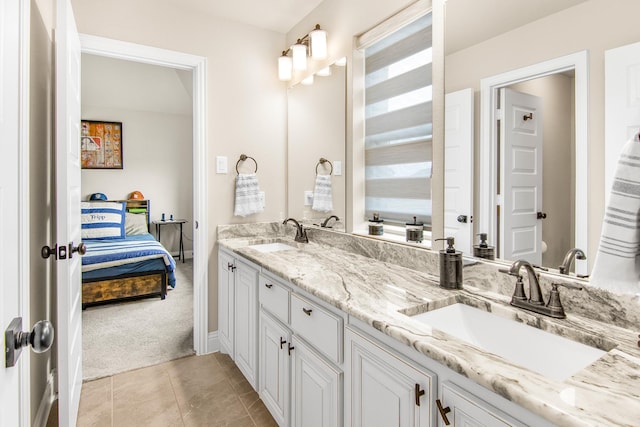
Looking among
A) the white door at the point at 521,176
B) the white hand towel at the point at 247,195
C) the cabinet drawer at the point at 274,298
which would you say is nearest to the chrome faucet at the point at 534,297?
the white door at the point at 521,176

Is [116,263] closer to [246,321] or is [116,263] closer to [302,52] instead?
[246,321]

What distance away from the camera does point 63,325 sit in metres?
1.53

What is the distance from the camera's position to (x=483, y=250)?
1.42 meters

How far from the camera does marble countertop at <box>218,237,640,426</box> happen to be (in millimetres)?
645

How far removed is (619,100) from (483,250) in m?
0.65

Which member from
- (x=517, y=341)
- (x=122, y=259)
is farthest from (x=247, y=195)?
(x=517, y=341)

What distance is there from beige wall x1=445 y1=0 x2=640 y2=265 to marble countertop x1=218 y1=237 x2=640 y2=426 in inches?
11.5

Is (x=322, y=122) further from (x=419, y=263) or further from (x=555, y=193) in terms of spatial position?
(x=555, y=193)

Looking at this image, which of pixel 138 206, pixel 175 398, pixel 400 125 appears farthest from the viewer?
pixel 138 206

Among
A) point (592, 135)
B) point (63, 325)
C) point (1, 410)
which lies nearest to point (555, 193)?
point (592, 135)

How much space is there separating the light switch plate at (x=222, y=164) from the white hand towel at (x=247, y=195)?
0.11 metres

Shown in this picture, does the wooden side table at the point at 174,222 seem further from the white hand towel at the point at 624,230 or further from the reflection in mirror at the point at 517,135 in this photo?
the white hand towel at the point at 624,230

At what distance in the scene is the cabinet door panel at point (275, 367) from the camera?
1.62 m

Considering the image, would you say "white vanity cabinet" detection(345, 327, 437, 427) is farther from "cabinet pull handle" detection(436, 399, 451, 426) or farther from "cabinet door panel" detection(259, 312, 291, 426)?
"cabinet door panel" detection(259, 312, 291, 426)
